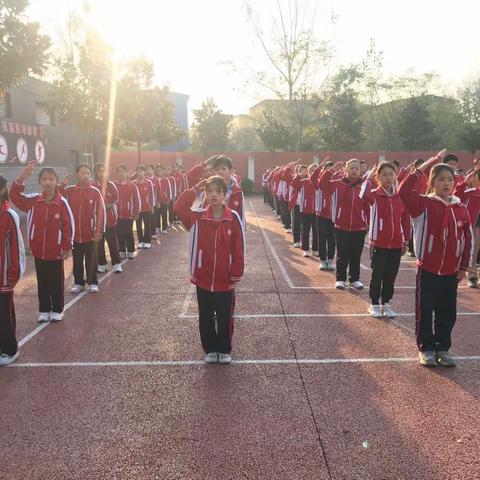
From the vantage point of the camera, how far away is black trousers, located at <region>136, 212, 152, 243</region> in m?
12.4

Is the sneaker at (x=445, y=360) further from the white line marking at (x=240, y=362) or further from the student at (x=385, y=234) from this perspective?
the student at (x=385, y=234)

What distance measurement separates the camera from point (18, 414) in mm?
4020

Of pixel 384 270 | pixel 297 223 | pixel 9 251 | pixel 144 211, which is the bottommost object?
pixel 297 223

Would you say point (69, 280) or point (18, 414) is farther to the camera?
point (69, 280)

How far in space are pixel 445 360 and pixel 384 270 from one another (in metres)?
1.67

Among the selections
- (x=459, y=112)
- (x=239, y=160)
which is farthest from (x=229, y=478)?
(x=459, y=112)

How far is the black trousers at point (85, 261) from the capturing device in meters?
7.70

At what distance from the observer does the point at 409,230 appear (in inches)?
259

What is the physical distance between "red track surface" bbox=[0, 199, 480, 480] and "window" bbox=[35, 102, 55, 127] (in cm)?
1605

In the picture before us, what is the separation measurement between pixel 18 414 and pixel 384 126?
43586mm

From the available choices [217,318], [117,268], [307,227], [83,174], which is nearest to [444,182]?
[217,318]

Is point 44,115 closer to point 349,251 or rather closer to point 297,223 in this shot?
point 297,223

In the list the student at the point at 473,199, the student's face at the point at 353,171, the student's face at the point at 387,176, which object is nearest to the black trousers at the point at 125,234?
the student's face at the point at 353,171

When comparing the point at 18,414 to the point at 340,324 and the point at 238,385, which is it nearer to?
the point at 238,385
